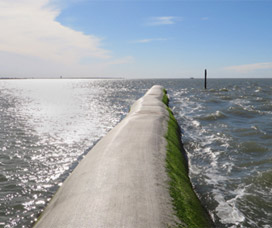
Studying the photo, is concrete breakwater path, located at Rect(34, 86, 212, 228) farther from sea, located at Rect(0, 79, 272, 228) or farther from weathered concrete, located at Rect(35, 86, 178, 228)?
sea, located at Rect(0, 79, 272, 228)

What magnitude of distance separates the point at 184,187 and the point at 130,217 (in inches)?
95.8

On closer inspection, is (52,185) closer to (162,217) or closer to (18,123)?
(162,217)

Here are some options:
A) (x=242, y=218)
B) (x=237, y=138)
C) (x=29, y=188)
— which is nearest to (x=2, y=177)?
(x=29, y=188)

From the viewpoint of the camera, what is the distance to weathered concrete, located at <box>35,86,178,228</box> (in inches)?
157

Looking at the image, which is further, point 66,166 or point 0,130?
point 0,130

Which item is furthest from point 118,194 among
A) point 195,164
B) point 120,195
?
point 195,164

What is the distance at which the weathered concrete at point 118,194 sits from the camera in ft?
13.1

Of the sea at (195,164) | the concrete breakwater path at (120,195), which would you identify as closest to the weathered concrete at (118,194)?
the concrete breakwater path at (120,195)

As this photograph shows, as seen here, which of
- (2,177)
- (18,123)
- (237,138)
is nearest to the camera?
(2,177)

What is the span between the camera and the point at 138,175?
5.58 meters

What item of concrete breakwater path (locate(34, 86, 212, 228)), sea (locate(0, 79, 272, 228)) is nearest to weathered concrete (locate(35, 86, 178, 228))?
concrete breakwater path (locate(34, 86, 212, 228))

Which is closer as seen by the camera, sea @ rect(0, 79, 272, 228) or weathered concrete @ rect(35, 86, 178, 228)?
weathered concrete @ rect(35, 86, 178, 228)

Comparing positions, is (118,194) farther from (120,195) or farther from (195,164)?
(195,164)

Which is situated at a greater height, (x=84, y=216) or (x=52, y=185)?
(x=84, y=216)
